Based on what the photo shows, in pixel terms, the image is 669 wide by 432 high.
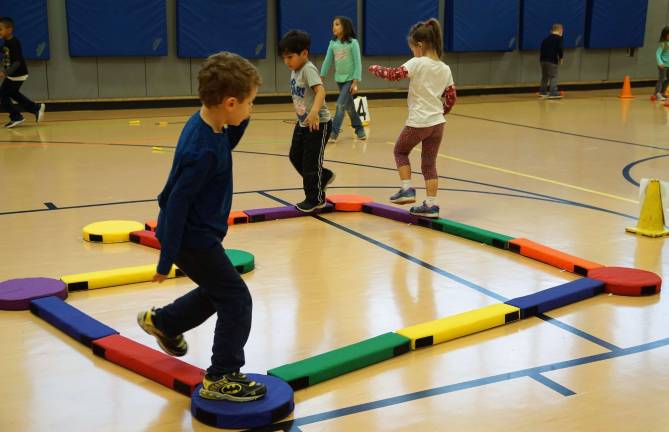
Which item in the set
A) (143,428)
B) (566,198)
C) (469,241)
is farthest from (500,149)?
(143,428)

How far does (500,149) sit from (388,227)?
4.21 metres

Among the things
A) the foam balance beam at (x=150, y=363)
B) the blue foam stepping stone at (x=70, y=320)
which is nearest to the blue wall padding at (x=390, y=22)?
the blue foam stepping stone at (x=70, y=320)

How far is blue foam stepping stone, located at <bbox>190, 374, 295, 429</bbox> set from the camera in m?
2.83

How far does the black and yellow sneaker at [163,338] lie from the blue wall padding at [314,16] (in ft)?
40.0

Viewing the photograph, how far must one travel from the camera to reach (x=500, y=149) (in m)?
9.61

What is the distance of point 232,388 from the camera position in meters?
2.93

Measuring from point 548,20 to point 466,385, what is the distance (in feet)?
52.4

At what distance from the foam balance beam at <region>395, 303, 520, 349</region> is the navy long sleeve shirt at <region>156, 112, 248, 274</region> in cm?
110

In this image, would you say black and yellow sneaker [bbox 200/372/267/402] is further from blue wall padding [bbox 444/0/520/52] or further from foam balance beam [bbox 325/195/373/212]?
blue wall padding [bbox 444/0/520/52]

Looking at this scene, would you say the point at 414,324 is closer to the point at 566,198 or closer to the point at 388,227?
the point at 388,227

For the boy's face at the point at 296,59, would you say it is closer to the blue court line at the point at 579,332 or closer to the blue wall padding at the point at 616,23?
the blue court line at the point at 579,332

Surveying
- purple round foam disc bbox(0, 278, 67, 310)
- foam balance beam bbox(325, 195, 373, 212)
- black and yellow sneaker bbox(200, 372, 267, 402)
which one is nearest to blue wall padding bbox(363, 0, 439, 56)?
foam balance beam bbox(325, 195, 373, 212)

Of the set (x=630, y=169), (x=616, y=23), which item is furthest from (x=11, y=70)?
(x=616, y=23)

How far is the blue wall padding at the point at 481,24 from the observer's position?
16.6 metres
